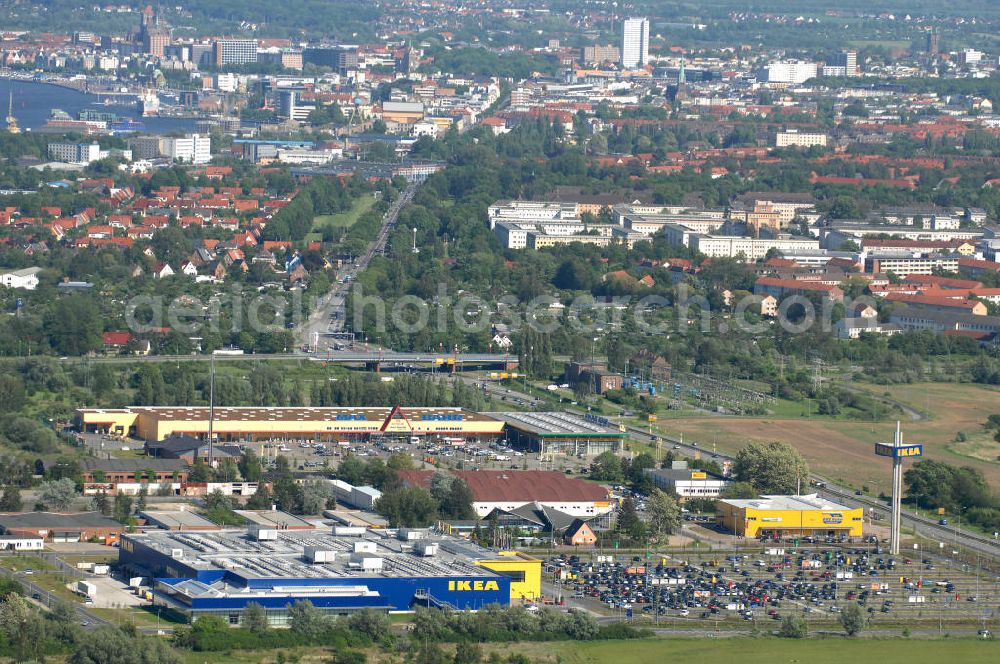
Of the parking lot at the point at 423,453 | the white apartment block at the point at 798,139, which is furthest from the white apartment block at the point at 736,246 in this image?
the white apartment block at the point at 798,139

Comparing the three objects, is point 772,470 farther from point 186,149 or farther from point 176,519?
point 186,149

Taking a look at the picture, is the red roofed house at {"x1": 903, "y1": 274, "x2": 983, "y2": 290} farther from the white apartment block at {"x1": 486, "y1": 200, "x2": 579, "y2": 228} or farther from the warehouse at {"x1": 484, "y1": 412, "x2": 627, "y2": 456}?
the warehouse at {"x1": 484, "y1": 412, "x2": 627, "y2": 456}

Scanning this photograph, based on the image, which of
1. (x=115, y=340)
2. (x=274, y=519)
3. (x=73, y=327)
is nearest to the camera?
(x=274, y=519)

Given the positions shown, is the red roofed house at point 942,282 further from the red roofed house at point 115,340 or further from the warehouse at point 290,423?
the warehouse at point 290,423

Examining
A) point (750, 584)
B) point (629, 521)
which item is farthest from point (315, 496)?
point (750, 584)

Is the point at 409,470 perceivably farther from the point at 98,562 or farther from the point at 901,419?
the point at 901,419
